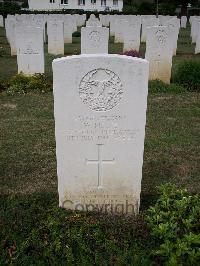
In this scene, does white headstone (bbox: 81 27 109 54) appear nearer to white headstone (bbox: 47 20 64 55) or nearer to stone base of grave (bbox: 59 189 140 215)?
white headstone (bbox: 47 20 64 55)

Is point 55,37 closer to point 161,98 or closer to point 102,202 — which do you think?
A: point 161,98

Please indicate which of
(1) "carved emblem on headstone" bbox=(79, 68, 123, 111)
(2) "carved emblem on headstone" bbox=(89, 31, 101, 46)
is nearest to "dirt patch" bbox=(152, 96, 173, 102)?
(2) "carved emblem on headstone" bbox=(89, 31, 101, 46)

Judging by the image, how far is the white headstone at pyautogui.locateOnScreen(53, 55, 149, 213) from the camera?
4.09 m

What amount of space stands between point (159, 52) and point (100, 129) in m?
6.92

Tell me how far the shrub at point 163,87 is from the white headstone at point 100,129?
5.92 metres

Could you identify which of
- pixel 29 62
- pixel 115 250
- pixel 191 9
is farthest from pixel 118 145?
pixel 191 9

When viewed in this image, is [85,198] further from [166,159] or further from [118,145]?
[166,159]

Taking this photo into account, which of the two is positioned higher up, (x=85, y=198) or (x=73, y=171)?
(x=73, y=171)

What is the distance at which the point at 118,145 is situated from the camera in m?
4.46

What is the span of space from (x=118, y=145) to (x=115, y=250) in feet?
3.72

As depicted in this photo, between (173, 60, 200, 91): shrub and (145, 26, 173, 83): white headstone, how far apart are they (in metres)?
0.44

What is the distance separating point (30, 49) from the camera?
11031mm

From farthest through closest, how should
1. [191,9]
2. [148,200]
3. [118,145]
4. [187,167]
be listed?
[191,9] → [187,167] → [148,200] → [118,145]

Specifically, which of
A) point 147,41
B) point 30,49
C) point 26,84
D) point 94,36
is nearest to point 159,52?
point 147,41
